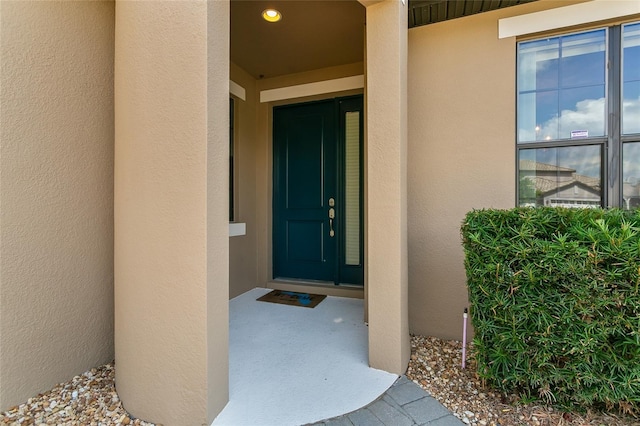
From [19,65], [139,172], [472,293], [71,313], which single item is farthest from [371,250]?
[19,65]

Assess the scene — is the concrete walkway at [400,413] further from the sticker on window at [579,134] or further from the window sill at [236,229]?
the window sill at [236,229]

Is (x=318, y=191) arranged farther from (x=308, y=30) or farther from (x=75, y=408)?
(x=75, y=408)

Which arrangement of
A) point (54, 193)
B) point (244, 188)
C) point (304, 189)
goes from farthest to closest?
point (304, 189), point (244, 188), point (54, 193)

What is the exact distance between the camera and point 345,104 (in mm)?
4207

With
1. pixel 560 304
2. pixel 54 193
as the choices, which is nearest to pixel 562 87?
pixel 560 304

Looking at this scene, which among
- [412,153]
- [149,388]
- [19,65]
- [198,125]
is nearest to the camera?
[198,125]

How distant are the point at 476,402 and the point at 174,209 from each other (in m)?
2.18

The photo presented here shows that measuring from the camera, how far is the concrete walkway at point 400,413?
69.2 inches

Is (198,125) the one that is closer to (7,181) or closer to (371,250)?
(7,181)

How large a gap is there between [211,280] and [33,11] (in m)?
2.08

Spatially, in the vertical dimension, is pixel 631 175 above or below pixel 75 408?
above

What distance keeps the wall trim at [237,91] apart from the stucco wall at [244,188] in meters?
0.05

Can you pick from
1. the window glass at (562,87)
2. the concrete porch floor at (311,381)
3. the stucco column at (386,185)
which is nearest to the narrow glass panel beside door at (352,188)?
the concrete porch floor at (311,381)

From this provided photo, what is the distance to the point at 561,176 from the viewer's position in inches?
107
